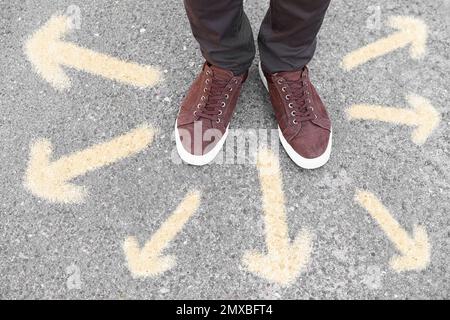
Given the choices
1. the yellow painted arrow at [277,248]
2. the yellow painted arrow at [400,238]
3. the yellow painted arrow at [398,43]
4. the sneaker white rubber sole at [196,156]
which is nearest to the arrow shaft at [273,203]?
the yellow painted arrow at [277,248]

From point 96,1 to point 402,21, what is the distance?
4.55 ft

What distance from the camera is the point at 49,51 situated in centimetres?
201

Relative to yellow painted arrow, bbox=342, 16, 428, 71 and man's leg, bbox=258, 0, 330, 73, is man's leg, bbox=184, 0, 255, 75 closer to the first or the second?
man's leg, bbox=258, 0, 330, 73

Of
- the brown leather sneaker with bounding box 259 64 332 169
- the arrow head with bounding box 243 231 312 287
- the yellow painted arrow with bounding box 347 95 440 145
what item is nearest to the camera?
the arrow head with bounding box 243 231 312 287

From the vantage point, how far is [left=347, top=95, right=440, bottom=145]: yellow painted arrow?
182 centimetres

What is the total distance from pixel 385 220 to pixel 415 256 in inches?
6.0

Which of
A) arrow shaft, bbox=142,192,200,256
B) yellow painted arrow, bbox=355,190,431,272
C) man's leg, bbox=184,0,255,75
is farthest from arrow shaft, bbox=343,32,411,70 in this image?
arrow shaft, bbox=142,192,200,256

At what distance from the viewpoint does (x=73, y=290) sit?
1.56 meters

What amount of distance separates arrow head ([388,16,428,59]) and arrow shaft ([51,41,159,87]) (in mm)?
1082

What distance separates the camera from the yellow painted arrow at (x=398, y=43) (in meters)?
1.98

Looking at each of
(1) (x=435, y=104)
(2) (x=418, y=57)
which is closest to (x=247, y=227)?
(1) (x=435, y=104)

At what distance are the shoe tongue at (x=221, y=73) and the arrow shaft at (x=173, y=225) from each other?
44 centimetres

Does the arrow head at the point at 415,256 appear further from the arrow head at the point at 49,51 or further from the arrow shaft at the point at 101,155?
the arrow head at the point at 49,51

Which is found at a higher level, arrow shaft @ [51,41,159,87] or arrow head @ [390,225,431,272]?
arrow shaft @ [51,41,159,87]
